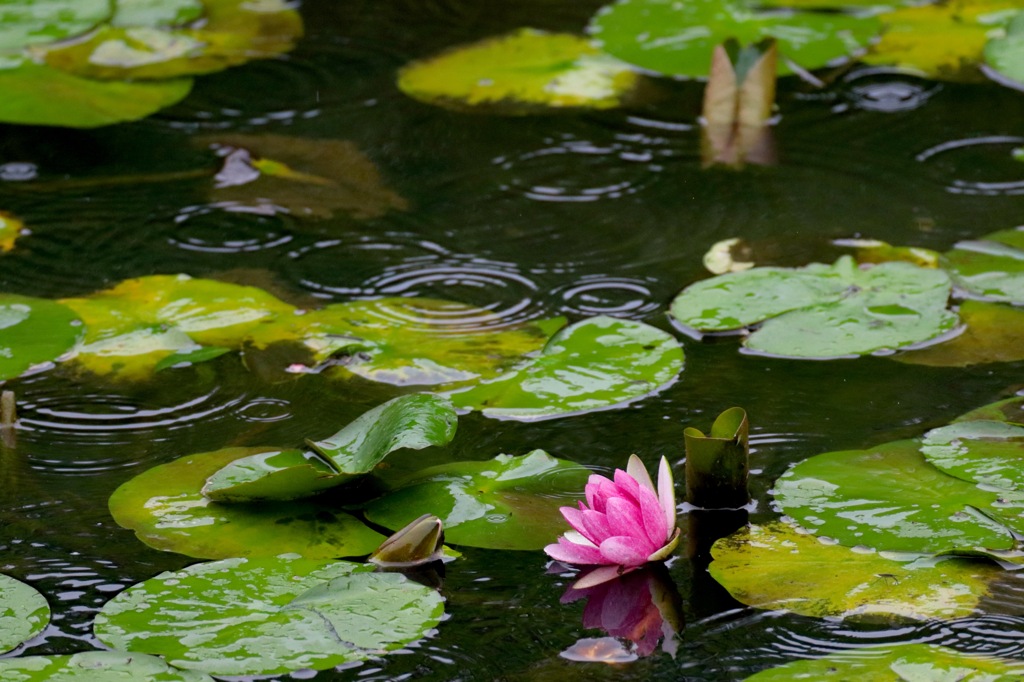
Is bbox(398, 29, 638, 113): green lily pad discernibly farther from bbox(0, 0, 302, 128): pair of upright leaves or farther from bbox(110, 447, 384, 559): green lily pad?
bbox(110, 447, 384, 559): green lily pad

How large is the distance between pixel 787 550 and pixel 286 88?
93.6 inches

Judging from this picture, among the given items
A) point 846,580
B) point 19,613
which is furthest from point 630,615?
point 19,613

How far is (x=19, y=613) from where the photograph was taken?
157cm

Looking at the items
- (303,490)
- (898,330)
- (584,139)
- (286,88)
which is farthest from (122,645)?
(286,88)

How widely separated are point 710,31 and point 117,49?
174 centimetres

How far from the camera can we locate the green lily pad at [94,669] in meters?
1.40

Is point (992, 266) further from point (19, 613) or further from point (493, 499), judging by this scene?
point (19, 613)

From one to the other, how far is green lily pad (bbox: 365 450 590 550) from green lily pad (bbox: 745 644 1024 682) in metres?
0.41

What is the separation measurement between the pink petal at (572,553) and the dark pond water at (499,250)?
0.03 meters

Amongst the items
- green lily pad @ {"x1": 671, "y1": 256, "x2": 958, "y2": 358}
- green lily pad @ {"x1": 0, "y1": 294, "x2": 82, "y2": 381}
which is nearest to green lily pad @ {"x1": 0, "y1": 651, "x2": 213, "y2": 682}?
green lily pad @ {"x1": 0, "y1": 294, "x2": 82, "y2": 381}

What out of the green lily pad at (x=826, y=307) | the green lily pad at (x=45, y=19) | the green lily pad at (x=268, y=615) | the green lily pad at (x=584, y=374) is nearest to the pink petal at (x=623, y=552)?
the green lily pad at (x=268, y=615)

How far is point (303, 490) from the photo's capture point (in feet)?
5.83

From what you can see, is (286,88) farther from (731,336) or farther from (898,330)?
(898,330)

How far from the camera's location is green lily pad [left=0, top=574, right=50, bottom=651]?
152cm
